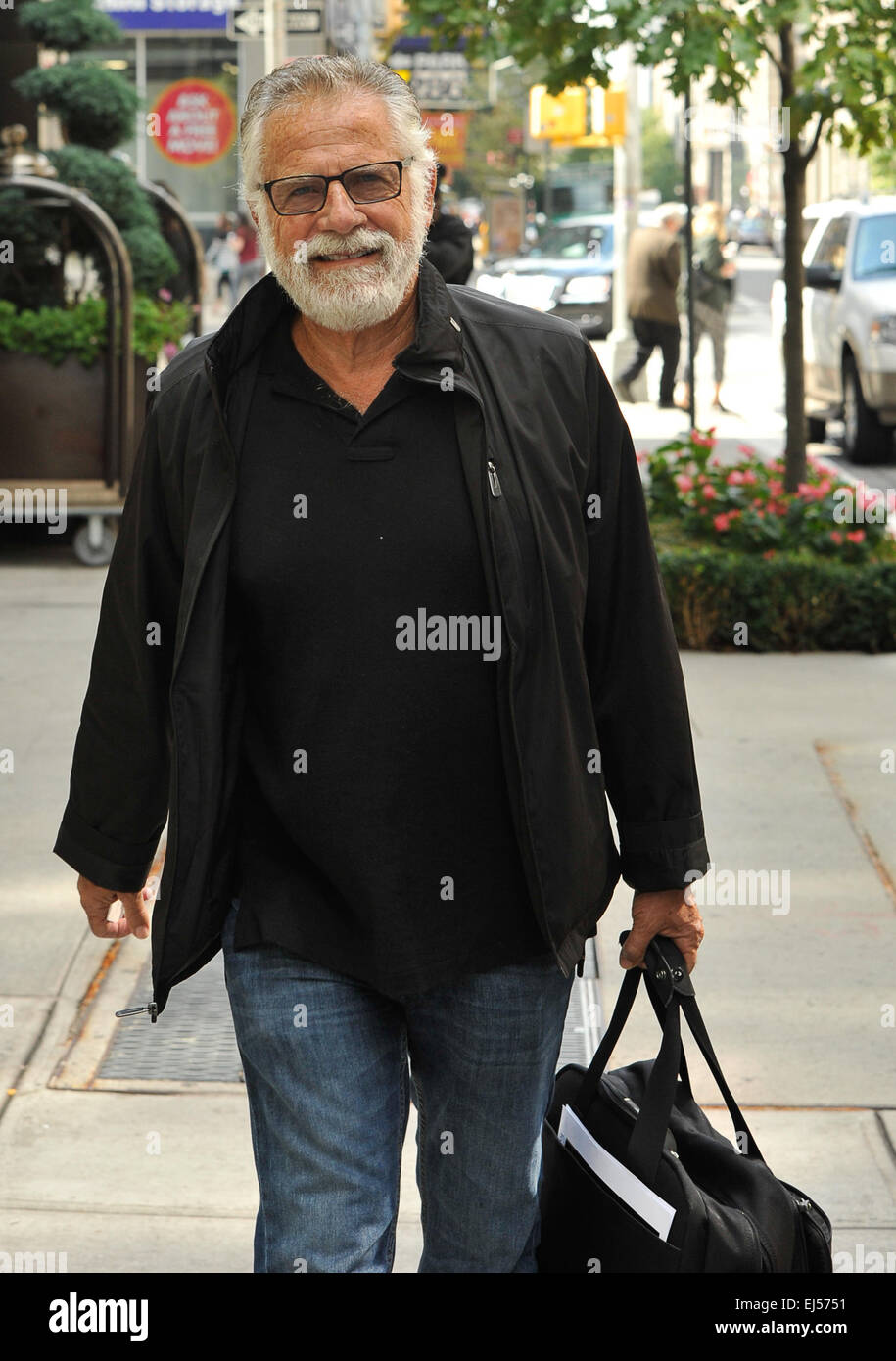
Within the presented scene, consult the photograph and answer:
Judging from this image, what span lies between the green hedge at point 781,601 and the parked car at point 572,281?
725 inches

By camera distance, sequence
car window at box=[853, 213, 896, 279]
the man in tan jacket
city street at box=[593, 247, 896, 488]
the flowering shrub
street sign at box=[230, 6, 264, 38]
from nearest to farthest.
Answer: the flowering shrub < street sign at box=[230, 6, 264, 38] < city street at box=[593, 247, 896, 488] < car window at box=[853, 213, 896, 279] < the man in tan jacket

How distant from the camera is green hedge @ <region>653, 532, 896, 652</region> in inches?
340

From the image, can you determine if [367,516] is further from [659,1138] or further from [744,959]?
[744,959]

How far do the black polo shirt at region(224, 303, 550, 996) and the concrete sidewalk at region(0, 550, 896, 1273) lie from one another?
128 centimetres

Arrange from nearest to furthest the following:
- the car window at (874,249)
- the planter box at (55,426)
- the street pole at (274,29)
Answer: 1. the planter box at (55,426)
2. the car window at (874,249)
3. the street pole at (274,29)

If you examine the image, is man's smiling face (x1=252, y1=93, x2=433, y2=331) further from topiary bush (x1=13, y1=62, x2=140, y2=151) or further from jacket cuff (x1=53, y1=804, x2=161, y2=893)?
topiary bush (x1=13, y1=62, x2=140, y2=151)

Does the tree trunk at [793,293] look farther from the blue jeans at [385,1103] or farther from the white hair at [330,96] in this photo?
the blue jeans at [385,1103]

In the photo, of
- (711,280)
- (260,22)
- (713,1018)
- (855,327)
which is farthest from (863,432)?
(713,1018)

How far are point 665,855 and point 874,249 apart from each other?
44.6 feet

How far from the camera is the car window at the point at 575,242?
29.8 meters

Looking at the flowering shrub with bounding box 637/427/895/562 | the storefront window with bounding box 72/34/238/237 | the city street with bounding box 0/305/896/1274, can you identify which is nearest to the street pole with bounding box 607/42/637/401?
the storefront window with bounding box 72/34/238/237

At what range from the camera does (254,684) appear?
254 centimetres

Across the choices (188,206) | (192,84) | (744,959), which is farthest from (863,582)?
(188,206)

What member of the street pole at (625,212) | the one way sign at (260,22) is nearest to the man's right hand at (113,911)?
the one way sign at (260,22)
